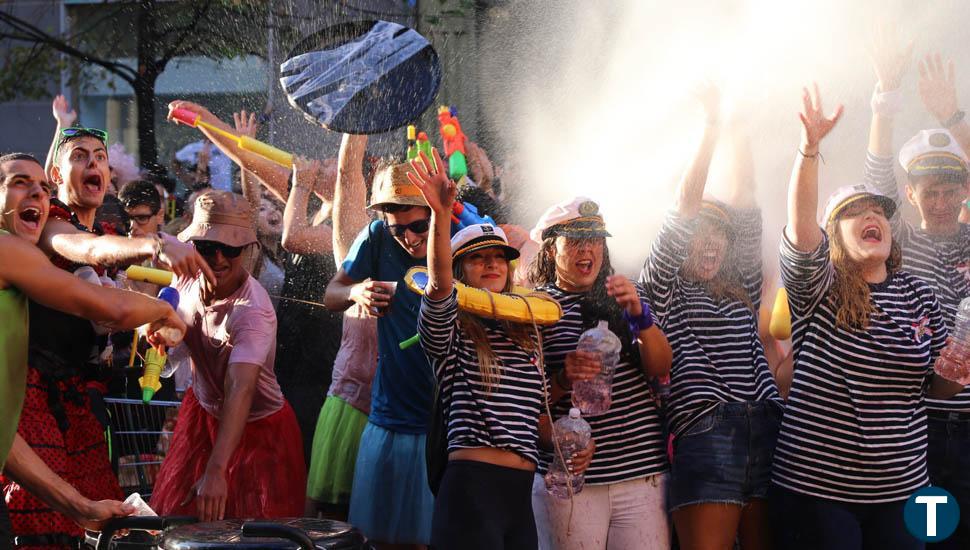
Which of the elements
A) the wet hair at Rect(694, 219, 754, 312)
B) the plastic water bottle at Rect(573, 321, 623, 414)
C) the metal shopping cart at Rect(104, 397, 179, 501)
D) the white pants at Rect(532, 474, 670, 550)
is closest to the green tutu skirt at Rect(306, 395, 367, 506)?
the metal shopping cart at Rect(104, 397, 179, 501)

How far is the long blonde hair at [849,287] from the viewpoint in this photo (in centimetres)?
426

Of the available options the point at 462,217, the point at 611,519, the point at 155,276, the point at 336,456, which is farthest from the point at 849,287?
the point at 155,276

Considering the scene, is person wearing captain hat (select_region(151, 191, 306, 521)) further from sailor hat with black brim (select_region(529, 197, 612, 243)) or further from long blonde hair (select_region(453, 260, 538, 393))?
sailor hat with black brim (select_region(529, 197, 612, 243))

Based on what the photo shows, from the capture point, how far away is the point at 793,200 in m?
4.18

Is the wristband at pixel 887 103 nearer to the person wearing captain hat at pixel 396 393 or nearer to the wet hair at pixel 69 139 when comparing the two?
the person wearing captain hat at pixel 396 393

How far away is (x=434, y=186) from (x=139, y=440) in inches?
79.9

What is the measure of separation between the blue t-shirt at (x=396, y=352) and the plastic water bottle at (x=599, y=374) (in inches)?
27.3

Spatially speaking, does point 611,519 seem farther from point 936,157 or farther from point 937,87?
point 937,87

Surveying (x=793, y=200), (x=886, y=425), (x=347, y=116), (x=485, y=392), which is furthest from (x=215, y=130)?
(x=886, y=425)

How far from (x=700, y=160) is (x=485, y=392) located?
1.19 metres

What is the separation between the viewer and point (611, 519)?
4.15 metres

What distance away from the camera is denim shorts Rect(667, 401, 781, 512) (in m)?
4.15

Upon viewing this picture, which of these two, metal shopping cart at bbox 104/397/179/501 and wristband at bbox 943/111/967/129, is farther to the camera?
wristband at bbox 943/111/967/129

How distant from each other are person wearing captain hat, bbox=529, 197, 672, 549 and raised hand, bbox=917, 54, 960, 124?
6.72 ft
